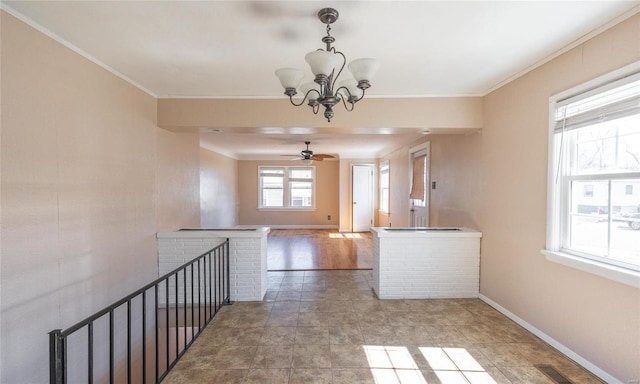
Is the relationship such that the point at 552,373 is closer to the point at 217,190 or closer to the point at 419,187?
the point at 419,187

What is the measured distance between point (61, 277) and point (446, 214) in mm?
4230

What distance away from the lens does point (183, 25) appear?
188 centimetres

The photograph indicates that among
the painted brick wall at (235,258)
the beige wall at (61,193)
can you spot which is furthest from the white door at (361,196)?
the beige wall at (61,193)

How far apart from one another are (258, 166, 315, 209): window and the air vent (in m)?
7.34

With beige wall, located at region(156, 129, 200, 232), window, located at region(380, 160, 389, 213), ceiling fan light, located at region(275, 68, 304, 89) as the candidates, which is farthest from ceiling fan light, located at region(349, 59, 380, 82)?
window, located at region(380, 160, 389, 213)

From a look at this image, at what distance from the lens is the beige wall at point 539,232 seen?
180 cm

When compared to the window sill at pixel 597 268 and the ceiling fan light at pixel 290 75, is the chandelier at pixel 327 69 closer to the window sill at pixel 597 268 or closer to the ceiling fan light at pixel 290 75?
the ceiling fan light at pixel 290 75

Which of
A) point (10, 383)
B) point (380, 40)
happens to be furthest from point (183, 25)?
point (10, 383)

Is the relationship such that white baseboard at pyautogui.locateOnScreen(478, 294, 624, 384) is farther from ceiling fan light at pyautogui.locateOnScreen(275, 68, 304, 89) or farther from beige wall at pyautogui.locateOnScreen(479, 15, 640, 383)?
ceiling fan light at pyautogui.locateOnScreen(275, 68, 304, 89)

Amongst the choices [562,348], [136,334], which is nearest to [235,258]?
[136,334]

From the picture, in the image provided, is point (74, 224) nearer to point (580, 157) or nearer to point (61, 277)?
point (61, 277)

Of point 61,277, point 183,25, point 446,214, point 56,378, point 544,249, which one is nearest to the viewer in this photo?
point 56,378

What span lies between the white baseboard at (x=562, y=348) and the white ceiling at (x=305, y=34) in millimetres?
2298

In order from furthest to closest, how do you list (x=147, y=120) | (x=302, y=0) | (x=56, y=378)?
(x=147, y=120)
(x=302, y=0)
(x=56, y=378)
